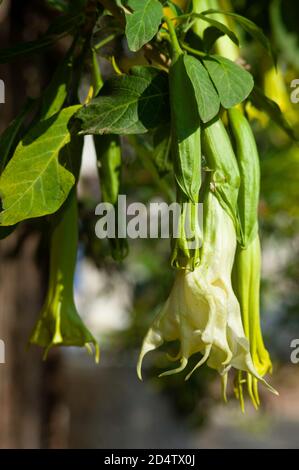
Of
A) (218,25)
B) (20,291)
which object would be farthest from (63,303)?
(20,291)

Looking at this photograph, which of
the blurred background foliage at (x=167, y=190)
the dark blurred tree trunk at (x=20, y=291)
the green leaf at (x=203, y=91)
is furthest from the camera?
the dark blurred tree trunk at (x=20, y=291)

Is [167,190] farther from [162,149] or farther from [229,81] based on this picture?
[229,81]

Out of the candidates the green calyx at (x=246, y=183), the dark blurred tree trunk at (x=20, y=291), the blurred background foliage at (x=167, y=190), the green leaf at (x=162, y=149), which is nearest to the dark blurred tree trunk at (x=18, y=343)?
the dark blurred tree trunk at (x=20, y=291)

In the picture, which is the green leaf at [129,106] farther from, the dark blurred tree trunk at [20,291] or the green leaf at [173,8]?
the dark blurred tree trunk at [20,291]

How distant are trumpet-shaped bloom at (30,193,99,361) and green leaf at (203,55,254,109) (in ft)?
0.42

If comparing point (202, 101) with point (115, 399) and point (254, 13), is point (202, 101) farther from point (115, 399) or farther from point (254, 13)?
point (115, 399)

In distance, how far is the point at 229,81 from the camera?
0.41 meters

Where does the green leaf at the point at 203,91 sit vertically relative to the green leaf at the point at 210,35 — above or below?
below

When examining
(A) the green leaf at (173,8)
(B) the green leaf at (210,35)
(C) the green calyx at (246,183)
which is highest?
(A) the green leaf at (173,8)

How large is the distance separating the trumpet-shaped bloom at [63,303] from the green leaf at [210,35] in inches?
5.1

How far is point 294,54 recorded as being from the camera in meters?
0.83

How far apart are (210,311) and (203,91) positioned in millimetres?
114

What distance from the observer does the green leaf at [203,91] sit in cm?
39

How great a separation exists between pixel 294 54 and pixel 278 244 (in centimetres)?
69
